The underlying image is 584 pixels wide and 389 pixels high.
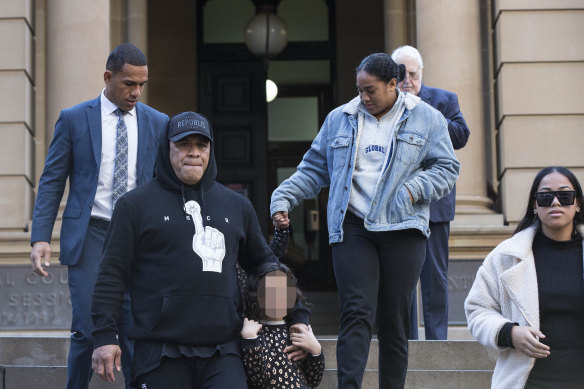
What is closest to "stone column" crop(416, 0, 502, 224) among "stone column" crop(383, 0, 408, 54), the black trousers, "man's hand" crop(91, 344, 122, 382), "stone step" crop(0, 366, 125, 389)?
"stone column" crop(383, 0, 408, 54)

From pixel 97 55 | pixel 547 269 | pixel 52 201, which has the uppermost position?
pixel 97 55

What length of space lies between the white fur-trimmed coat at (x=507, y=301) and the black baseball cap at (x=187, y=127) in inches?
58.1

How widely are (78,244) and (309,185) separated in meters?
1.39

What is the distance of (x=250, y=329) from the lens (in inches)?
178

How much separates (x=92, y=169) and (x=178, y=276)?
5.45ft

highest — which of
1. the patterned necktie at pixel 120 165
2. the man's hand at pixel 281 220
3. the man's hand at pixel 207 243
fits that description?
the patterned necktie at pixel 120 165

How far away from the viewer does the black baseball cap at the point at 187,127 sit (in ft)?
14.9

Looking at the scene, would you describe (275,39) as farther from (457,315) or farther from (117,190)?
(117,190)

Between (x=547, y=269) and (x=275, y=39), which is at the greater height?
(x=275, y=39)

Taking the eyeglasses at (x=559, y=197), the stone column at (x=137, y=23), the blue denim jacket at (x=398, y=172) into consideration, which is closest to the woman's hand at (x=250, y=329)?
the blue denim jacket at (x=398, y=172)

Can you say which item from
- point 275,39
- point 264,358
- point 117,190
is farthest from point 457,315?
point 264,358

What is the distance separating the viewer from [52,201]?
5.93 m

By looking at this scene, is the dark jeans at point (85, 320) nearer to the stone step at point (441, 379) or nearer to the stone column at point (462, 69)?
the stone step at point (441, 379)

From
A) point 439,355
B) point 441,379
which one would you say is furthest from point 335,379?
point 439,355
